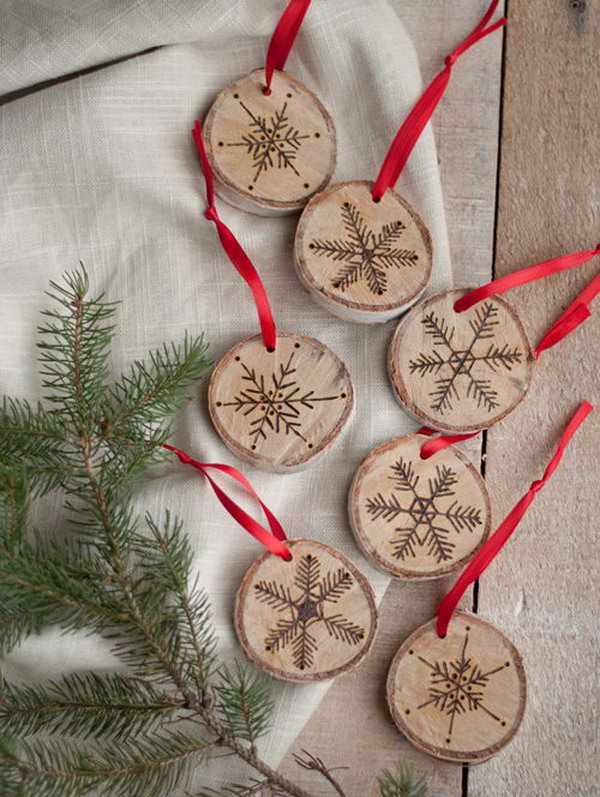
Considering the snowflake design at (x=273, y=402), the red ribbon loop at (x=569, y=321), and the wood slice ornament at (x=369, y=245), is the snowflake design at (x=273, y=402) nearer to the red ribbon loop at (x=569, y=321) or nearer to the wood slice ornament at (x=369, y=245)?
the wood slice ornament at (x=369, y=245)

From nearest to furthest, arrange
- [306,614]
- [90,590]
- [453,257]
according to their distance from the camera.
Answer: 1. [90,590]
2. [306,614]
3. [453,257]

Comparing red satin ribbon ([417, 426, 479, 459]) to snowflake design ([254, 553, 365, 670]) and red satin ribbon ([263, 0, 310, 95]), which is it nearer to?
snowflake design ([254, 553, 365, 670])

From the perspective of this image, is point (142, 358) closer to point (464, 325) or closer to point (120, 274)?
point (120, 274)

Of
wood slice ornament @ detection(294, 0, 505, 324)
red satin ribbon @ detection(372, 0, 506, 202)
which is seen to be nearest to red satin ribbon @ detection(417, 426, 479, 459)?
wood slice ornament @ detection(294, 0, 505, 324)

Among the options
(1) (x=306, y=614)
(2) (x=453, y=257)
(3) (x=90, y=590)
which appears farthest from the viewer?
(2) (x=453, y=257)

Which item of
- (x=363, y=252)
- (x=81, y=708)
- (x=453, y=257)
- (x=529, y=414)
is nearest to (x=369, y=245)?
(x=363, y=252)

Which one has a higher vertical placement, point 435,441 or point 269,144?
point 269,144

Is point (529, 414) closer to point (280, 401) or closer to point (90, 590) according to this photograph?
point (280, 401)
